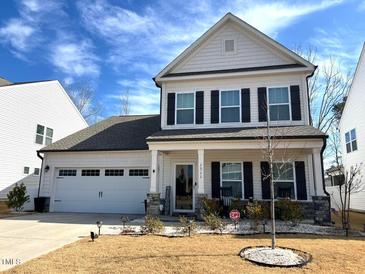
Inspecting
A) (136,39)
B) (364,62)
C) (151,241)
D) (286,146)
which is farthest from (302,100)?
(151,241)

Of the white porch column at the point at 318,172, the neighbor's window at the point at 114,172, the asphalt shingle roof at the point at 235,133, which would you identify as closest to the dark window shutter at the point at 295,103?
the asphalt shingle roof at the point at 235,133

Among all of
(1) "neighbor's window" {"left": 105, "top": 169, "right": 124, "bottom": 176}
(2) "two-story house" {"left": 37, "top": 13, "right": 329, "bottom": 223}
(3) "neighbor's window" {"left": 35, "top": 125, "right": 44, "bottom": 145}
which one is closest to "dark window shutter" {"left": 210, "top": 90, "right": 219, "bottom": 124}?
(2) "two-story house" {"left": 37, "top": 13, "right": 329, "bottom": 223}

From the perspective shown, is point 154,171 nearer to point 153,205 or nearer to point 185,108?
point 153,205

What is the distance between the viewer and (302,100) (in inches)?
492

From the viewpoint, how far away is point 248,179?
12391mm

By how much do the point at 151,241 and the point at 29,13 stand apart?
1067 cm

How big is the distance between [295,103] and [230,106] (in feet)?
9.56

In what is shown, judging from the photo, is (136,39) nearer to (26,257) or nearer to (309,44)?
(26,257)

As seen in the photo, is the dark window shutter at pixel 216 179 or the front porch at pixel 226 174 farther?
the dark window shutter at pixel 216 179

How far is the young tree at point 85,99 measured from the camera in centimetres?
3400

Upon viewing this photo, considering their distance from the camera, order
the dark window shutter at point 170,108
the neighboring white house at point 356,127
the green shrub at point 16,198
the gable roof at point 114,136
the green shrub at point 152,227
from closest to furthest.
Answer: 1. the green shrub at point 152,227
2. the dark window shutter at point 170,108
3. the green shrub at point 16,198
4. the gable roof at point 114,136
5. the neighboring white house at point 356,127

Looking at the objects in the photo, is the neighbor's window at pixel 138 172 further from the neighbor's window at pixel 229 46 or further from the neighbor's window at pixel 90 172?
the neighbor's window at pixel 229 46

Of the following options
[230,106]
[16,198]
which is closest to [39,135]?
[16,198]

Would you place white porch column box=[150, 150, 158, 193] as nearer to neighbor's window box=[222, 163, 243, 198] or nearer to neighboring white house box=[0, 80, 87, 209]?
neighbor's window box=[222, 163, 243, 198]
